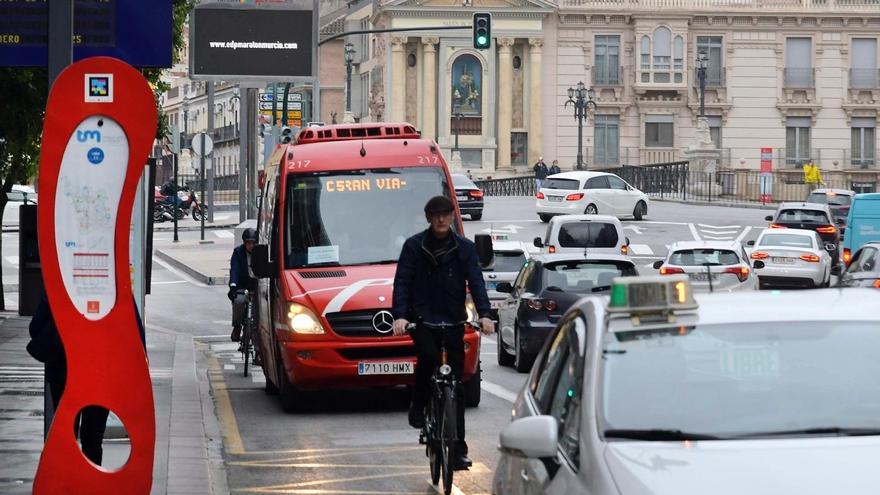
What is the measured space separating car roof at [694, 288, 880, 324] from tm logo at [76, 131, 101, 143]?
4192mm

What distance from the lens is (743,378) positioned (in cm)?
621

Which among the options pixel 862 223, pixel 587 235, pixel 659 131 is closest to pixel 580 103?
pixel 659 131

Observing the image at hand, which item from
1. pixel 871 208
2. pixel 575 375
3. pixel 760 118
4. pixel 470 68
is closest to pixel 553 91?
pixel 470 68

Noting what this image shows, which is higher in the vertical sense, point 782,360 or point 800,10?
point 800,10

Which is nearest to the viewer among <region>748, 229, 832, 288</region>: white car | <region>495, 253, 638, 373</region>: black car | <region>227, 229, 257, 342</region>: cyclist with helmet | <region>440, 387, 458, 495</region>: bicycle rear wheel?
<region>440, 387, 458, 495</region>: bicycle rear wheel

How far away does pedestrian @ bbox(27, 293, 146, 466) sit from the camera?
10055 mm

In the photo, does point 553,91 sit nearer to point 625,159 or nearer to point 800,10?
point 625,159

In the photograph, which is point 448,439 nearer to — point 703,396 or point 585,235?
point 703,396

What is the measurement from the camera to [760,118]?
302 ft

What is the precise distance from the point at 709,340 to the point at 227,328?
24.6 metres

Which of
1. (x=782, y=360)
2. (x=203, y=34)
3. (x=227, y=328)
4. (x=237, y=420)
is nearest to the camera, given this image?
(x=782, y=360)

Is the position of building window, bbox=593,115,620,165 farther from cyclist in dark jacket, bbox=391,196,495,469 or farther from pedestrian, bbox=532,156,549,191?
cyclist in dark jacket, bbox=391,196,495,469

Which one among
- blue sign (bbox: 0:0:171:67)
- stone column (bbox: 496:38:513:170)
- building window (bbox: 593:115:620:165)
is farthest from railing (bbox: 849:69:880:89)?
blue sign (bbox: 0:0:171:67)

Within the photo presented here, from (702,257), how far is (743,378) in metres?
25.3
